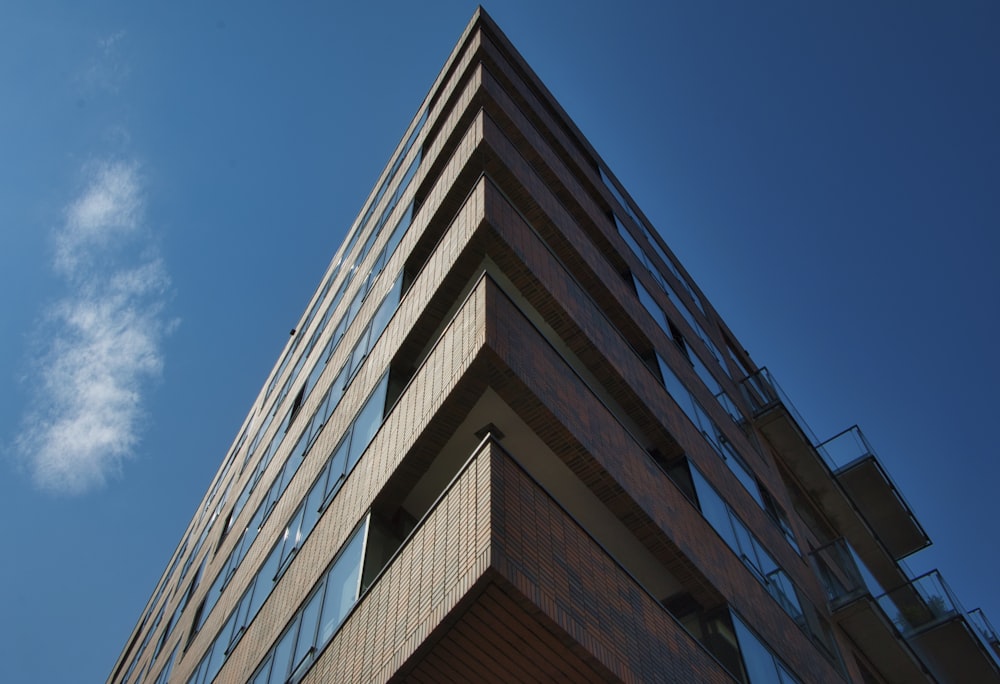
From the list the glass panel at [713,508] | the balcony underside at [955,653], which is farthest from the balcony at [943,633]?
the glass panel at [713,508]

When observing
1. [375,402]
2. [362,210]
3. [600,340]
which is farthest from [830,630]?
[362,210]

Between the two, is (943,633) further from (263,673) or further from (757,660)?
(263,673)

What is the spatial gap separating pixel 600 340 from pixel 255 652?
6559mm

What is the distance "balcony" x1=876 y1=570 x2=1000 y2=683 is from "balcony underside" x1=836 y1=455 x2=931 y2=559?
3349mm

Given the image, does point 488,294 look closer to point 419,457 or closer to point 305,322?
point 419,457

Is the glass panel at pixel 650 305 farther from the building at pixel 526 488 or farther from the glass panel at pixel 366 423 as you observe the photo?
the glass panel at pixel 366 423

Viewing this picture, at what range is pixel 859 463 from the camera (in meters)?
20.7

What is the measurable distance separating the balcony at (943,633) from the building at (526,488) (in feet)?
0.19


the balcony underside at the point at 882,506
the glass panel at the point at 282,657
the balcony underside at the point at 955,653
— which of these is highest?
the balcony underside at the point at 882,506

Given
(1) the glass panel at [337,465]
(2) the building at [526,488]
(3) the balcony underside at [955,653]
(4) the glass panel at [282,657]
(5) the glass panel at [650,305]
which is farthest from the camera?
(5) the glass panel at [650,305]

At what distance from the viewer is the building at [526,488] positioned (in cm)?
738

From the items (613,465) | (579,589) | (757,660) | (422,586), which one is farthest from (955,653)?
(422,586)

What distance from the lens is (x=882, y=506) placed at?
21.7 meters

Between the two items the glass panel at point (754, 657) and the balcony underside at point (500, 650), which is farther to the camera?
the glass panel at point (754, 657)
